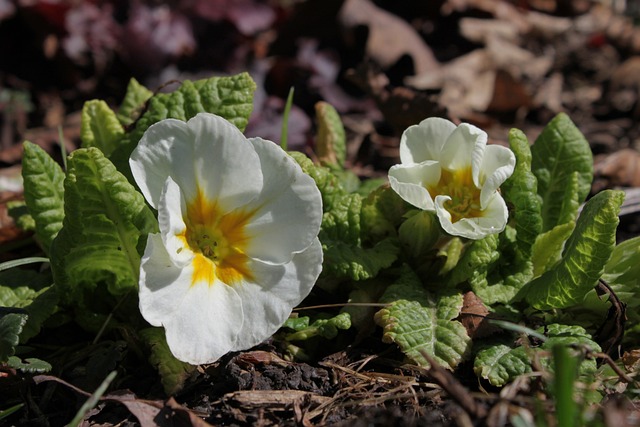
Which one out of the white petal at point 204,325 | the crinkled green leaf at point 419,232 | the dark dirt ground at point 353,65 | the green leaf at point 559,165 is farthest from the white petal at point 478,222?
the dark dirt ground at point 353,65

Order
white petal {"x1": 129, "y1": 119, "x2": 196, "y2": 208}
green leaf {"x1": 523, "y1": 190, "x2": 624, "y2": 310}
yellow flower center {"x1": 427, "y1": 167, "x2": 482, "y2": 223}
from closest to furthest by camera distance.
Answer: white petal {"x1": 129, "y1": 119, "x2": 196, "y2": 208}, green leaf {"x1": 523, "y1": 190, "x2": 624, "y2": 310}, yellow flower center {"x1": 427, "y1": 167, "x2": 482, "y2": 223}

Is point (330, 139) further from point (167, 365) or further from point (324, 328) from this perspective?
point (167, 365)

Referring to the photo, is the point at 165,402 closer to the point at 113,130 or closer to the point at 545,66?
the point at 113,130

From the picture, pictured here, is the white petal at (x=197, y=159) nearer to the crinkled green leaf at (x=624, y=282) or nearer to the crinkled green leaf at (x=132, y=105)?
the crinkled green leaf at (x=132, y=105)

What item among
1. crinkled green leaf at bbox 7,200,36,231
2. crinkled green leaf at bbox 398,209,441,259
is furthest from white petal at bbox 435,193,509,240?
crinkled green leaf at bbox 7,200,36,231

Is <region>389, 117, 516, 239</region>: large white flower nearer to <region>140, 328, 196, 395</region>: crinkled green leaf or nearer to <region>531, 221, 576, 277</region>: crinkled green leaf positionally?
<region>531, 221, 576, 277</region>: crinkled green leaf

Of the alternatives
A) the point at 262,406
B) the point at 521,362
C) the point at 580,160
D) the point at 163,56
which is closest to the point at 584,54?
the point at 163,56
